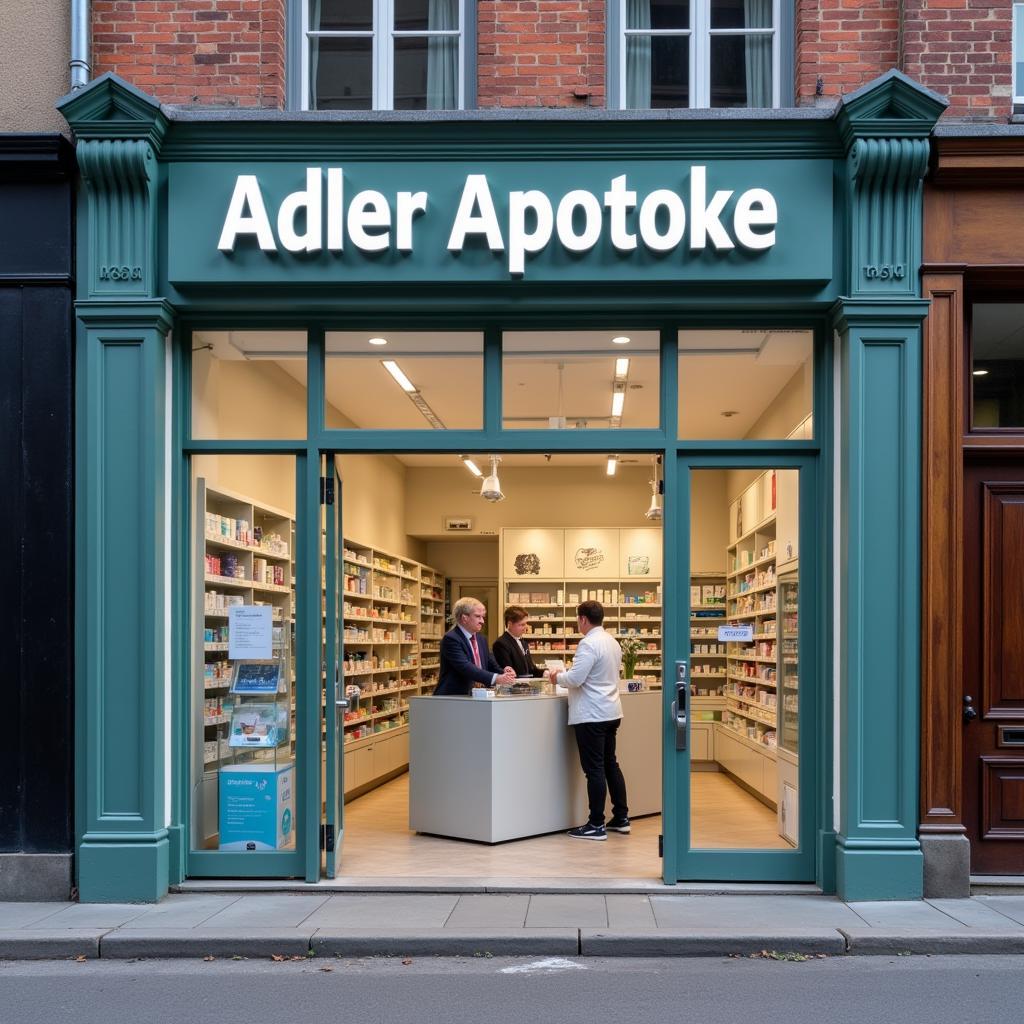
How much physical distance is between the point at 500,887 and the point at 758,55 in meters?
6.17

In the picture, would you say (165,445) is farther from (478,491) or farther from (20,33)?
(478,491)

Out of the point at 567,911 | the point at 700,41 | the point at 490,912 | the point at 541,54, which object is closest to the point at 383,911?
the point at 490,912

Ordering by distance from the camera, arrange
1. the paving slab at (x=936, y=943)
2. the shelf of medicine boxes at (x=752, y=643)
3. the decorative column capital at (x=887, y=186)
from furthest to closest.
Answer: the shelf of medicine boxes at (x=752, y=643) < the decorative column capital at (x=887, y=186) < the paving slab at (x=936, y=943)

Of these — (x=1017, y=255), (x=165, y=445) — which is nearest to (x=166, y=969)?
(x=165, y=445)

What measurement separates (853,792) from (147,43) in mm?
7060

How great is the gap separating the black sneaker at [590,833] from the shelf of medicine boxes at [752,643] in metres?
2.47

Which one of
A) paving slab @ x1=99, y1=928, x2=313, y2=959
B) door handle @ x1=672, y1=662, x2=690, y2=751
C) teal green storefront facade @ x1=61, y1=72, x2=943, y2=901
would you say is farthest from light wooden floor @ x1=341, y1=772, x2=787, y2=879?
paving slab @ x1=99, y1=928, x2=313, y2=959

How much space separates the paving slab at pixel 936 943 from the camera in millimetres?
7273

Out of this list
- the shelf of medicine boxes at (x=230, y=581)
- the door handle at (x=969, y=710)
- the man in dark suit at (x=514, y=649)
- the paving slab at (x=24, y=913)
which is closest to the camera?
the paving slab at (x=24, y=913)

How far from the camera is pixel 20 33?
29.4ft

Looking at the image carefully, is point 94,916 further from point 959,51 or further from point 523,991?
point 959,51

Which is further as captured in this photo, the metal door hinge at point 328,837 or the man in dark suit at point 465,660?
the man in dark suit at point 465,660

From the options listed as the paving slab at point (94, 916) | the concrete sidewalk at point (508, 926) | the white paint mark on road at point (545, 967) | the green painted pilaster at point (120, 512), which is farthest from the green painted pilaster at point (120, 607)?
the white paint mark on road at point (545, 967)

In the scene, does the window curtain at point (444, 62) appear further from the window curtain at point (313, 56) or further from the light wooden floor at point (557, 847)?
the light wooden floor at point (557, 847)
